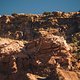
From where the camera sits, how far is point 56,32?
80.1m

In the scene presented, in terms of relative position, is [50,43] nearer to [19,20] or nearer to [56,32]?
[56,32]

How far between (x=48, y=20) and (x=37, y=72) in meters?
33.0

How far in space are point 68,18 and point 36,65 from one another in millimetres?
31804

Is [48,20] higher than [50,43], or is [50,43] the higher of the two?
[48,20]

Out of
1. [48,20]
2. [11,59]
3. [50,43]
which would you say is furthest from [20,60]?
[48,20]

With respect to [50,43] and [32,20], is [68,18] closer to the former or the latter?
[32,20]

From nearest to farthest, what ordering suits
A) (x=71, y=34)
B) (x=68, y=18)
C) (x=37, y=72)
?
1. (x=37, y=72)
2. (x=71, y=34)
3. (x=68, y=18)

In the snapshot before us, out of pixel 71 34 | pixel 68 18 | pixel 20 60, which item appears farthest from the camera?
pixel 68 18

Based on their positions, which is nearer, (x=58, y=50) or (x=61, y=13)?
(x=58, y=50)

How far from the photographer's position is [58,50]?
186 ft

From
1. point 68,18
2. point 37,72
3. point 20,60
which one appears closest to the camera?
point 37,72

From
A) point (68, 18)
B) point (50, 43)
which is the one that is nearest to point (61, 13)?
point (68, 18)

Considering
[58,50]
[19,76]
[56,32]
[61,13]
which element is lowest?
[19,76]

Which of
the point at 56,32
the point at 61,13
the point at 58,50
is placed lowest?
the point at 58,50
